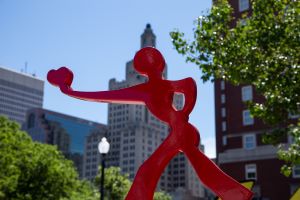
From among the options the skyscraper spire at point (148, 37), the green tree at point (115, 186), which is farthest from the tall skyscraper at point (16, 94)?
the green tree at point (115, 186)

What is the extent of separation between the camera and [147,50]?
246 inches

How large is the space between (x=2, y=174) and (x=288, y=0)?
21.0 metres

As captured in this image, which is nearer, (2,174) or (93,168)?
(2,174)

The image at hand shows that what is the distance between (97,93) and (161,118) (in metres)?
0.92

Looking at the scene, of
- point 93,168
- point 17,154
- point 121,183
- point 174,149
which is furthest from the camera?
point 93,168

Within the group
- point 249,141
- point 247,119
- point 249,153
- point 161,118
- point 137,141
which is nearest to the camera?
point 161,118

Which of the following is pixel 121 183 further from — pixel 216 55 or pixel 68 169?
pixel 216 55

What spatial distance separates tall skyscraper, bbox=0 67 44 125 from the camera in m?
184

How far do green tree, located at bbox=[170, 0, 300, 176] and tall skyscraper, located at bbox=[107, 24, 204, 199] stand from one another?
12058 cm

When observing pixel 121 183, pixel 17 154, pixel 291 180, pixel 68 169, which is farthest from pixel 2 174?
pixel 291 180

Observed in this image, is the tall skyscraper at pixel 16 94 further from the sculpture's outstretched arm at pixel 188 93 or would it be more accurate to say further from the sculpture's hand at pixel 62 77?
the sculpture's outstretched arm at pixel 188 93

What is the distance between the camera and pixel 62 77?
656 centimetres

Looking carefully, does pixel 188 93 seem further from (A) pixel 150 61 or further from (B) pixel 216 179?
(B) pixel 216 179

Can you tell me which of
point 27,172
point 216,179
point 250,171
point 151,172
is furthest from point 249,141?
point 216,179
